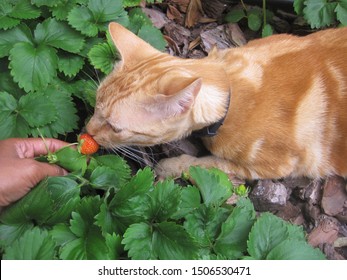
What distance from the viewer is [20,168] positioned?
5.91 ft

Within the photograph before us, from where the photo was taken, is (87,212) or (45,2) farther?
(45,2)

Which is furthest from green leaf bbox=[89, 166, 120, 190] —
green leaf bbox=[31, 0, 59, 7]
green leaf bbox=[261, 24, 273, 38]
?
green leaf bbox=[261, 24, 273, 38]

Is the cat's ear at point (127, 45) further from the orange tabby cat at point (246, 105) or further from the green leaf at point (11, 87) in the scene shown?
the green leaf at point (11, 87)

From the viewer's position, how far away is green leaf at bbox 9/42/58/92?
2.21 m

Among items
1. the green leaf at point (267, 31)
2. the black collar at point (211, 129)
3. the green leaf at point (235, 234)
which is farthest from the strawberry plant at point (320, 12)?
the green leaf at point (235, 234)

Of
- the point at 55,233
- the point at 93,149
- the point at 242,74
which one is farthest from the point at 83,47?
the point at 55,233

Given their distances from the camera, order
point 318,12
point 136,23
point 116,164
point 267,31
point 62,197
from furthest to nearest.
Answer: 1. point 267,31
2. point 318,12
3. point 136,23
4. point 116,164
5. point 62,197

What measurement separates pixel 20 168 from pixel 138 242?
541mm

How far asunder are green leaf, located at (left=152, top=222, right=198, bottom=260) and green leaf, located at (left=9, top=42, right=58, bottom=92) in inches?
36.3

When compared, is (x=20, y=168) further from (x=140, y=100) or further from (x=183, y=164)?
(x=183, y=164)

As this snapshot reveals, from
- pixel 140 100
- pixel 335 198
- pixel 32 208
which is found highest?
pixel 140 100

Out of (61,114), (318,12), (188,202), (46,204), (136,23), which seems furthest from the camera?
(318,12)

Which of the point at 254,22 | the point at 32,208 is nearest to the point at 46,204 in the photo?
the point at 32,208
